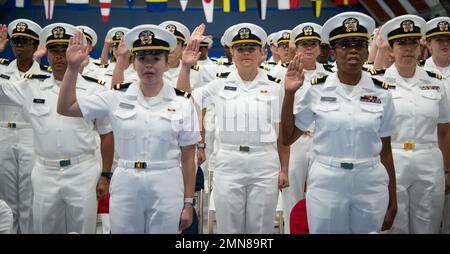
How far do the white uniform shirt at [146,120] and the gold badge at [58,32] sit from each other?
0.82m

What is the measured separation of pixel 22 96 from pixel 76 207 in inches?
36.0

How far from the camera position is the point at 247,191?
12.3 feet

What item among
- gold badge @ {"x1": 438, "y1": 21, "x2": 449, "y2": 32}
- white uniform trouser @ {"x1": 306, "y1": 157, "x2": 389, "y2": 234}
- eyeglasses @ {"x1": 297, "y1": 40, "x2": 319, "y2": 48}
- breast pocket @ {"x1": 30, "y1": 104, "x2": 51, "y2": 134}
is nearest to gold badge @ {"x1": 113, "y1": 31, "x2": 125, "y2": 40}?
eyeglasses @ {"x1": 297, "y1": 40, "x2": 319, "y2": 48}

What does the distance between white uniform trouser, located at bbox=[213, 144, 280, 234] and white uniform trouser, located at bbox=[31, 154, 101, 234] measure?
0.92 metres

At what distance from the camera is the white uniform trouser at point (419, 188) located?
140 inches

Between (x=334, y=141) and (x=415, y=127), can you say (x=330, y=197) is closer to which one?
(x=334, y=141)

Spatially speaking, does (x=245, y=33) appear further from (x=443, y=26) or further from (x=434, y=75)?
(x=443, y=26)

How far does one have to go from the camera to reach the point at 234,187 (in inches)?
145

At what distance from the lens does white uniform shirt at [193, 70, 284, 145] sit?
3.72 metres

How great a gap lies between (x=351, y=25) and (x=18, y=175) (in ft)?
10.1

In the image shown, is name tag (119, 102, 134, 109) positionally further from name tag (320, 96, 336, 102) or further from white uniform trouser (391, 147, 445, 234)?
white uniform trouser (391, 147, 445, 234)

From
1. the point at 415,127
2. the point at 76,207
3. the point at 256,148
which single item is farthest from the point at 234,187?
the point at 415,127

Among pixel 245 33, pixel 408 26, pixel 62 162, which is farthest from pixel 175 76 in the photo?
pixel 408 26

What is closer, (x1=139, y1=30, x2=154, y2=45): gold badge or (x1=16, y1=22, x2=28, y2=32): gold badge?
(x1=139, y1=30, x2=154, y2=45): gold badge
